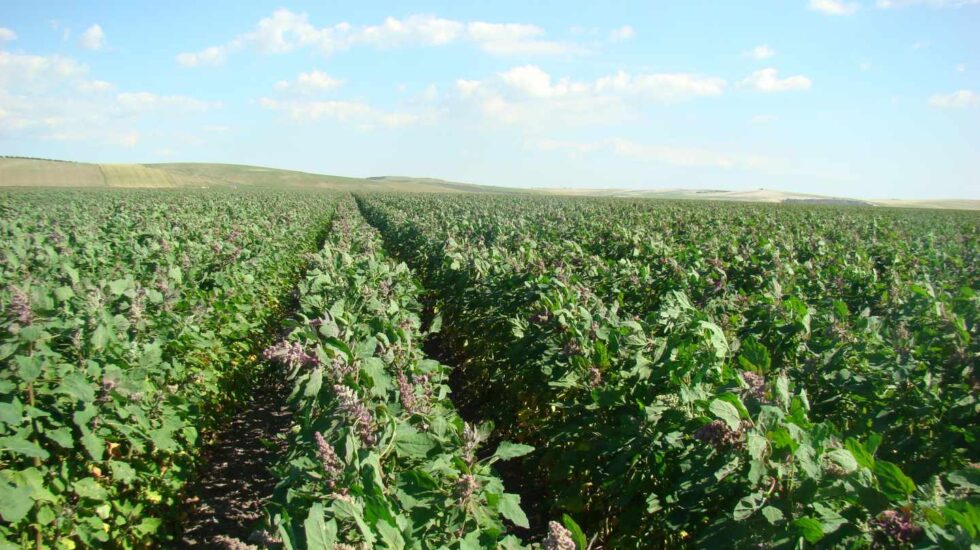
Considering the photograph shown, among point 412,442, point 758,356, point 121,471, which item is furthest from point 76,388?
point 758,356

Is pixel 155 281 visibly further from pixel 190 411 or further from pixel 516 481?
pixel 516 481

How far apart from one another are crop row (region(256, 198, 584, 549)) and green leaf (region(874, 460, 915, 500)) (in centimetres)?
95

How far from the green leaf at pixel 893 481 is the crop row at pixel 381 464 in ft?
3.13

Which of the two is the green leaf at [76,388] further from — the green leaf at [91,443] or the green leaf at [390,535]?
the green leaf at [390,535]

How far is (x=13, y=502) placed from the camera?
2943mm

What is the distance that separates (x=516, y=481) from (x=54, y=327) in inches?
155

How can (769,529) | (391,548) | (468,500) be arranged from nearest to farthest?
(391,548) < (769,529) < (468,500)

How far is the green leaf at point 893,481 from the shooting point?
1.70 m

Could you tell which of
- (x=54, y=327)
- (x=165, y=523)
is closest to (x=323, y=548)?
(x=54, y=327)

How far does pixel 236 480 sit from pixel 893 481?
18.1 ft

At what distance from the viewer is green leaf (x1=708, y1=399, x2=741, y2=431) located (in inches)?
85.5

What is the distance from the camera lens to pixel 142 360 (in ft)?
13.4

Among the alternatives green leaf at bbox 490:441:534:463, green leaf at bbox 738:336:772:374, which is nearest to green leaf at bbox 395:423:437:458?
green leaf at bbox 490:441:534:463

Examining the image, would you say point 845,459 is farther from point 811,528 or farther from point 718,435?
point 718,435
